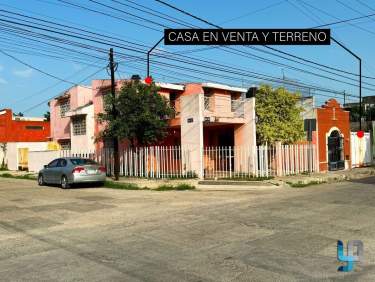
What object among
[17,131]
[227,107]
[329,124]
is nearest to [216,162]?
[227,107]

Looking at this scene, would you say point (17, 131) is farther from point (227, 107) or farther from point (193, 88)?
point (227, 107)

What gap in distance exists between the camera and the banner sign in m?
18.5

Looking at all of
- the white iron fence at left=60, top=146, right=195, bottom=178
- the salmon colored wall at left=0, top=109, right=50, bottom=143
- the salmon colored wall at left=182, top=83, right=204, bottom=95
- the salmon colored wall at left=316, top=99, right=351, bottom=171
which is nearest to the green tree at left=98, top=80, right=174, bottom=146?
the white iron fence at left=60, top=146, right=195, bottom=178

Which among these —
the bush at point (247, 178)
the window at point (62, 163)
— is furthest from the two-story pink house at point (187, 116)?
the window at point (62, 163)

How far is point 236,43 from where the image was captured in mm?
18719

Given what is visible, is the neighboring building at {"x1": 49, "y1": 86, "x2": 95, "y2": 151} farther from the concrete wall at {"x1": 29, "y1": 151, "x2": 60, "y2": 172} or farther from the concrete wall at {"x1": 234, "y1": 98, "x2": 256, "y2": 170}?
the concrete wall at {"x1": 234, "y1": 98, "x2": 256, "y2": 170}

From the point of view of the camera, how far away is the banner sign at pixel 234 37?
1855cm

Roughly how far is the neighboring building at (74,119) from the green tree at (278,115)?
10.7 m

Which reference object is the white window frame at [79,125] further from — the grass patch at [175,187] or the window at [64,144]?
the grass patch at [175,187]

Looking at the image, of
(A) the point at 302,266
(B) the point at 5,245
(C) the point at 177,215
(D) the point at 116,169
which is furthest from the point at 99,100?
(A) the point at 302,266

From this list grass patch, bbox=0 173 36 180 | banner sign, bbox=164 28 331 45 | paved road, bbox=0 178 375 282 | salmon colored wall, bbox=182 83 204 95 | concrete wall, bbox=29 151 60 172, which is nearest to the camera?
paved road, bbox=0 178 375 282

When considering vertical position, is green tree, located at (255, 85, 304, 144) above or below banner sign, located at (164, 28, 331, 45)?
below

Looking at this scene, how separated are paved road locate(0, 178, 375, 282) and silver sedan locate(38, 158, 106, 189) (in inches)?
217

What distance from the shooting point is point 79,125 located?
106ft
